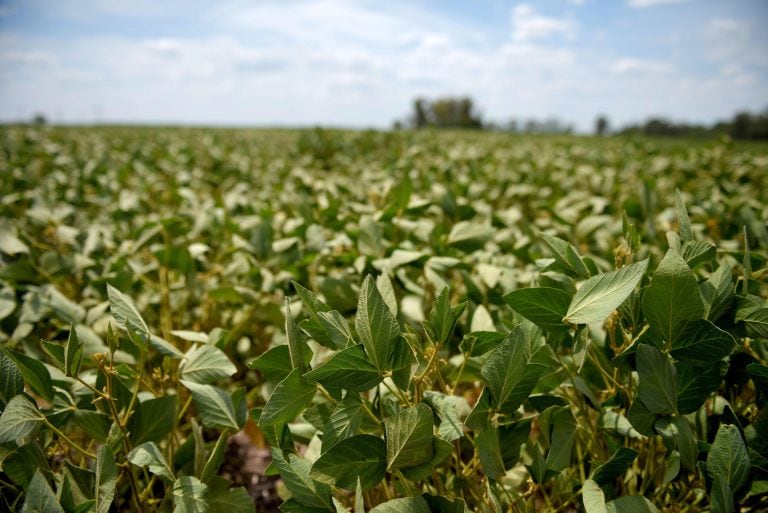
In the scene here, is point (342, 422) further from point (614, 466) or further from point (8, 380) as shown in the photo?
point (8, 380)

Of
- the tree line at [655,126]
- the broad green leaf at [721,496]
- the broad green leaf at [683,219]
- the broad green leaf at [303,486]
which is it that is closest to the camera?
the broad green leaf at [721,496]

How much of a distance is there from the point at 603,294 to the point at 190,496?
0.83 meters

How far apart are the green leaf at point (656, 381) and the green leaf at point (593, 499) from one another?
18cm

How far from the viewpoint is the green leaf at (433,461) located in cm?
74

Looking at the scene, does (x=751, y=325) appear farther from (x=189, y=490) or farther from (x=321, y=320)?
(x=189, y=490)

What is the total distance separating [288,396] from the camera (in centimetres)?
75

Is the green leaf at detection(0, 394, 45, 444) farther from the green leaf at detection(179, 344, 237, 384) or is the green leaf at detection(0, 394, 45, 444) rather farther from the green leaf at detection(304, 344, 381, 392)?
the green leaf at detection(304, 344, 381, 392)

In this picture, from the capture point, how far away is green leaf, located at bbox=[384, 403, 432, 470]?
2.30 feet

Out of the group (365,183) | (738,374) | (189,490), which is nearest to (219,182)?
(365,183)

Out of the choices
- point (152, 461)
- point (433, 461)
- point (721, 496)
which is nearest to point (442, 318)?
point (433, 461)

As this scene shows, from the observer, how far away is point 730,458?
697 mm

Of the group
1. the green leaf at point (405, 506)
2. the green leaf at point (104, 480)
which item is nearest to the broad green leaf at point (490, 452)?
the green leaf at point (405, 506)

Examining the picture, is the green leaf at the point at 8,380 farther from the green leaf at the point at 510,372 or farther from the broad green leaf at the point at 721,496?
the broad green leaf at the point at 721,496

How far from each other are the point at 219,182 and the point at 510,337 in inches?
178
